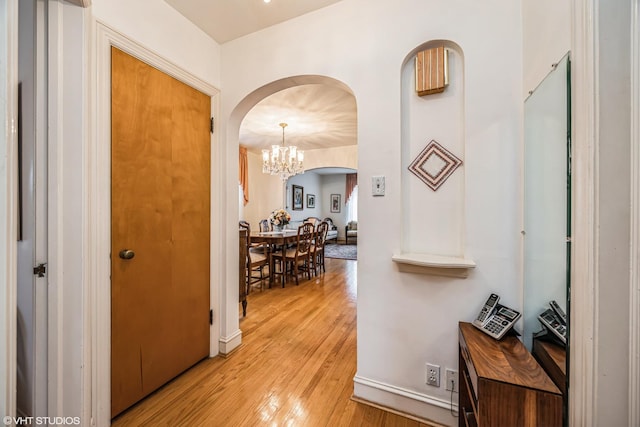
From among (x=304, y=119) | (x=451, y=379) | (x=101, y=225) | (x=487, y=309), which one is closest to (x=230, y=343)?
(x=101, y=225)

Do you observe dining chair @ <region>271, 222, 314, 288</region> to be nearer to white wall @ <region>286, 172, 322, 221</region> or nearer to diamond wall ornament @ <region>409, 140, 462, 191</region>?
diamond wall ornament @ <region>409, 140, 462, 191</region>

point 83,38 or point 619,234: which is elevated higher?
point 83,38

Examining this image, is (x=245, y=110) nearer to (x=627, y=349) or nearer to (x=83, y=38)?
(x=83, y=38)

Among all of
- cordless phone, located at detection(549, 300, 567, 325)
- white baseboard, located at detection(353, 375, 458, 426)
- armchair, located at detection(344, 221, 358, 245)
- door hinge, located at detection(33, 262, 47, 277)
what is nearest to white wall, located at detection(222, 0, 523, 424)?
white baseboard, located at detection(353, 375, 458, 426)

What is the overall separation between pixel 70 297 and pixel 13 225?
2.01 ft

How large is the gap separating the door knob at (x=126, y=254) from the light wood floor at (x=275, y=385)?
35.8 inches

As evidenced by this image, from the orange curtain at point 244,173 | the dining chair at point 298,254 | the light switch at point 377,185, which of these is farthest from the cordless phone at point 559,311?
the orange curtain at point 244,173

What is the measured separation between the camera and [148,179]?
5.07ft

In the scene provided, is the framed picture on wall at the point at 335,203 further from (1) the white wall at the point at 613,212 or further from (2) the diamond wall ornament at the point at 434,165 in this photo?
(1) the white wall at the point at 613,212

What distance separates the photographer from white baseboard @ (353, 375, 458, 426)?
1.35 metres

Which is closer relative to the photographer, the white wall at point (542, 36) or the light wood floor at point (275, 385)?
the white wall at point (542, 36)

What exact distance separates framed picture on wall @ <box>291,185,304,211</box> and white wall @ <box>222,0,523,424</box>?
6.08 meters

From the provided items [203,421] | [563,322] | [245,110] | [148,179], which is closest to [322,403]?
[203,421]

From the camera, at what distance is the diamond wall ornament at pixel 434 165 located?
1.38 meters
